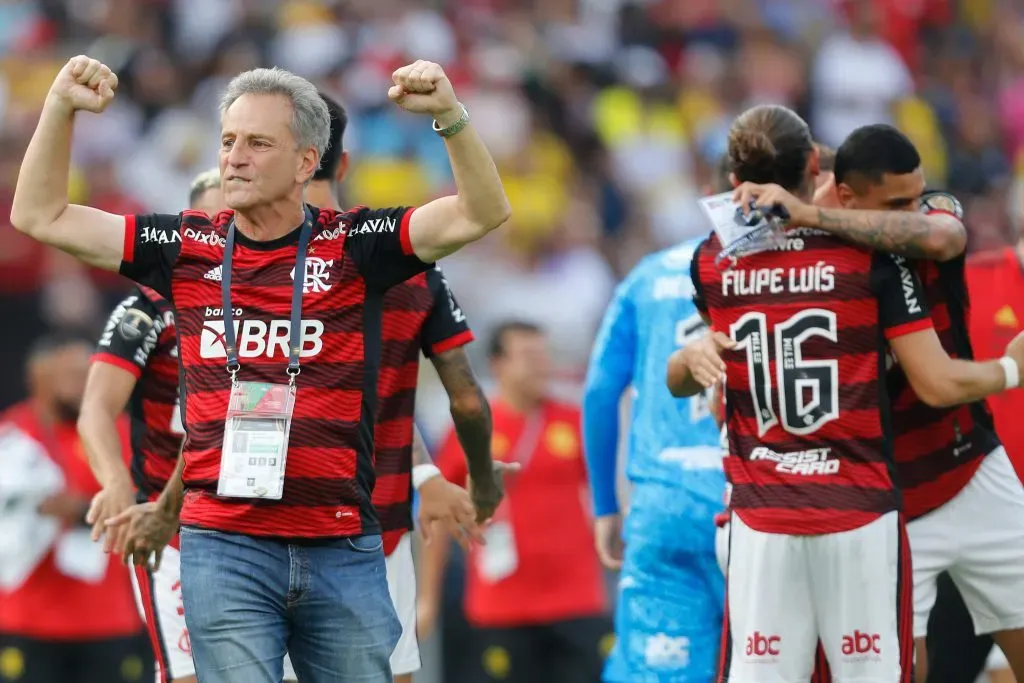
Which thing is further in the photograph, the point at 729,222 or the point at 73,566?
the point at 73,566

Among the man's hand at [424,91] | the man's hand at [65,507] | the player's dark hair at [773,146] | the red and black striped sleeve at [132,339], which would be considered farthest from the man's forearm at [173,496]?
the man's hand at [65,507]

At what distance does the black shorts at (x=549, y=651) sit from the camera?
36.2 feet

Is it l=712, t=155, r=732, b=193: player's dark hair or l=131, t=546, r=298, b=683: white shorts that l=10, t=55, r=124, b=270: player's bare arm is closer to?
l=131, t=546, r=298, b=683: white shorts

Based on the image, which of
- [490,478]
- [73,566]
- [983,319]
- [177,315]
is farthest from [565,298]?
[177,315]

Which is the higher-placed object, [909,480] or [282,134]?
[282,134]

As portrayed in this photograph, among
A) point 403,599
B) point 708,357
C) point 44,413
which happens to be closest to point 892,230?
point 708,357

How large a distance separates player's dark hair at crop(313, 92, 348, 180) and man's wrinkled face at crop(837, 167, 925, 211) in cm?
191

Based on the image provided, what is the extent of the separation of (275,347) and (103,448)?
1.58 meters

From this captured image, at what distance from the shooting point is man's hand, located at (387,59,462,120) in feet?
17.0

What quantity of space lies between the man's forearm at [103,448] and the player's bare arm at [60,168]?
1.28 metres

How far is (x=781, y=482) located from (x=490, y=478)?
1.13 meters

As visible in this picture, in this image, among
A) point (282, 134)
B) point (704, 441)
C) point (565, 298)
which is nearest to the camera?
point (282, 134)

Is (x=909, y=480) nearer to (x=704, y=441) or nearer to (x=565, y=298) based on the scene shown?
(x=704, y=441)

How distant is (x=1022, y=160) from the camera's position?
57.0 ft
